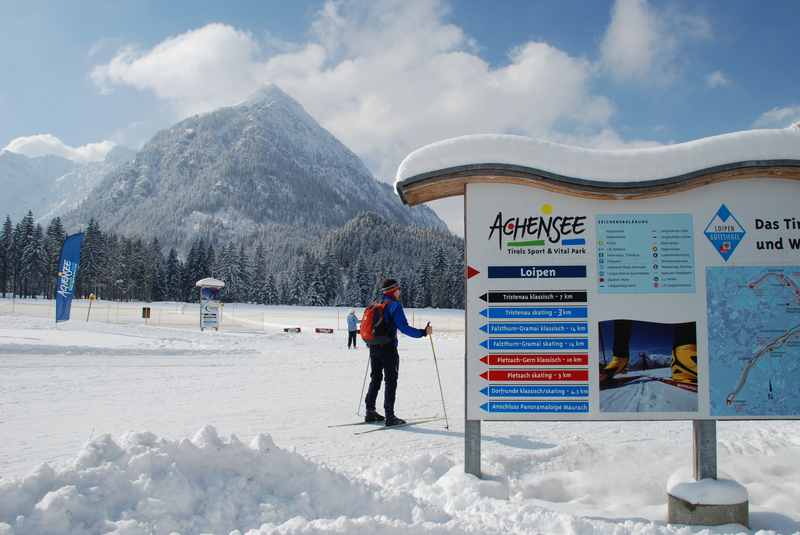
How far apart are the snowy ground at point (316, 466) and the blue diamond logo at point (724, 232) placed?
1940mm

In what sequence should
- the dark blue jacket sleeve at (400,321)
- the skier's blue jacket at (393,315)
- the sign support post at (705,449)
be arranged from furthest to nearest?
the skier's blue jacket at (393,315)
the dark blue jacket sleeve at (400,321)
the sign support post at (705,449)

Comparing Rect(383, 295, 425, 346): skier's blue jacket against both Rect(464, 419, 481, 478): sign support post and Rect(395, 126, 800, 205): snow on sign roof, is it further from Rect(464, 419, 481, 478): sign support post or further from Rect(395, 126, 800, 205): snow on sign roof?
Rect(395, 126, 800, 205): snow on sign roof

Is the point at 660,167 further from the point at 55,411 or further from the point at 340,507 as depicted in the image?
the point at 55,411

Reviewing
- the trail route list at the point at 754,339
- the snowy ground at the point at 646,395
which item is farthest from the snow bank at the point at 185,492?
the trail route list at the point at 754,339

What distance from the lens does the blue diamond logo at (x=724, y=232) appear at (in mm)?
4613

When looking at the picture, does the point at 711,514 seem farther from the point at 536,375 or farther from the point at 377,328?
the point at 377,328

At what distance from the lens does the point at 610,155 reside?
4.66m

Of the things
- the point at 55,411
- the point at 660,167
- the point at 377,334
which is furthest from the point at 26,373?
the point at 660,167

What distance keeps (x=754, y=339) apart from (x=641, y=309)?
95cm

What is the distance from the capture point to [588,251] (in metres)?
4.66

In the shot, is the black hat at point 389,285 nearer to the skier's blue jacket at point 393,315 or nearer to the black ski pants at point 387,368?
the skier's blue jacket at point 393,315

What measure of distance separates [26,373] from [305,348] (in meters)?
11.0

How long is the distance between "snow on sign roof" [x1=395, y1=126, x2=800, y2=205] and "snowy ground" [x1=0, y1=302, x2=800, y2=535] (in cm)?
255

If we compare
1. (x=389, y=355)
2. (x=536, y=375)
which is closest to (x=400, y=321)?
(x=389, y=355)
